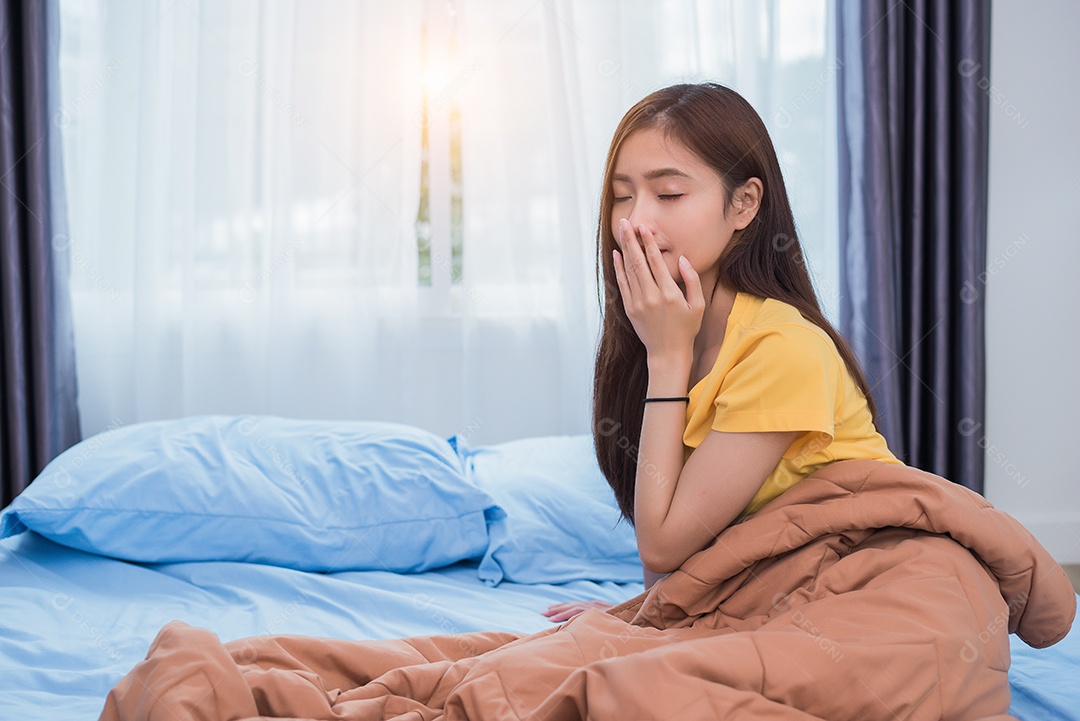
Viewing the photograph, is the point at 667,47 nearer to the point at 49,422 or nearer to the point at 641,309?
the point at 641,309

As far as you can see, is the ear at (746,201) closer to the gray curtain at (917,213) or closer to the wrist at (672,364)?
the wrist at (672,364)

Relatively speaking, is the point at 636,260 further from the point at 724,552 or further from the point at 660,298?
the point at 724,552

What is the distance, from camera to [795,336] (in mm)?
1129

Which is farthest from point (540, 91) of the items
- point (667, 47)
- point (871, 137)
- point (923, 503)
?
point (923, 503)

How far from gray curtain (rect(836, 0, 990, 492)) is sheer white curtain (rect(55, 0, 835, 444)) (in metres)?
0.18

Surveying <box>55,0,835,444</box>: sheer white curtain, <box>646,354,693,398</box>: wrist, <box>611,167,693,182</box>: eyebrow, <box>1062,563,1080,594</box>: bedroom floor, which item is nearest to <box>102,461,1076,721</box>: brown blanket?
<box>646,354,693,398</box>: wrist

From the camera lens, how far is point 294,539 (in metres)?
1.82

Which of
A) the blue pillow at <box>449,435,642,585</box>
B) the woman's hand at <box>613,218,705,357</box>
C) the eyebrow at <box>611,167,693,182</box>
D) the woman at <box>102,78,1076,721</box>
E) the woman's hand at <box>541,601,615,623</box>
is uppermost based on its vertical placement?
the eyebrow at <box>611,167,693,182</box>

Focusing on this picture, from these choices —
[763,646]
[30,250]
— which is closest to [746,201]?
[763,646]

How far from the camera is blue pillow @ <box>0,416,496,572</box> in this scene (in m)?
1.81

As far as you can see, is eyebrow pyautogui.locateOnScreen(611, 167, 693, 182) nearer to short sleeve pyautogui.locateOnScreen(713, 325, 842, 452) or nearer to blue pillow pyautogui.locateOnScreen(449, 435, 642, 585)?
short sleeve pyautogui.locateOnScreen(713, 325, 842, 452)

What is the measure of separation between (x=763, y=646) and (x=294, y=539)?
1.16 meters

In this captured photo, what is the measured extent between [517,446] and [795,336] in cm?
126

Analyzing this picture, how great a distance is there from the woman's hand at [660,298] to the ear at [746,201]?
10 centimetres
